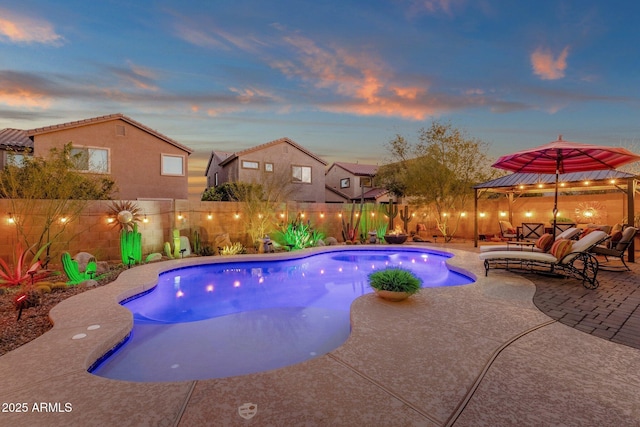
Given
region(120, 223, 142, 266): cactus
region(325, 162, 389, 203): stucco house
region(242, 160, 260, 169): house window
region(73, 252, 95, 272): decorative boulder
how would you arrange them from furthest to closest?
region(325, 162, 389, 203): stucco house
region(242, 160, 260, 169): house window
region(120, 223, 142, 266): cactus
region(73, 252, 95, 272): decorative boulder

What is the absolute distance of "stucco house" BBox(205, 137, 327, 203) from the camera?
20.5 meters

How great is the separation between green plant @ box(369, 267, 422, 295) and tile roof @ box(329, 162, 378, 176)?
2344cm

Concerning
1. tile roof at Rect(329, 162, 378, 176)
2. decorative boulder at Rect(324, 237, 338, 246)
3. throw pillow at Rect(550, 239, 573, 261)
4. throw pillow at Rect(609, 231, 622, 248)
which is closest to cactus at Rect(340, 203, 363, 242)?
decorative boulder at Rect(324, 237, 338, 246)

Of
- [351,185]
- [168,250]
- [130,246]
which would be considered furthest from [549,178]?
[351,185]

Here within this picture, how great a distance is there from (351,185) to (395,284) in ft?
78.3

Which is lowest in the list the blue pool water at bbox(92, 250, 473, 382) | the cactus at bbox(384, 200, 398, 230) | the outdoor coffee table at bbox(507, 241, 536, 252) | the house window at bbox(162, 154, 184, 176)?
the blue pool water at bbox(92, 250, 473, 382)

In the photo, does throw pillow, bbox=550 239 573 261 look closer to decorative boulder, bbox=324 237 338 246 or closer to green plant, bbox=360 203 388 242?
decorative boulder, bbox=324 237 338 246

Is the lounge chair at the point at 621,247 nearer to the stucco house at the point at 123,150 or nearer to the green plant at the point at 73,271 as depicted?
the green plant at the point at 73,271

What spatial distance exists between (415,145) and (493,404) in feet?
47.3

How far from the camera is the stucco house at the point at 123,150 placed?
45.7 feet

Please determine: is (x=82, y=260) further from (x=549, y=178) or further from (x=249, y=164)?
(x=549, y=178)

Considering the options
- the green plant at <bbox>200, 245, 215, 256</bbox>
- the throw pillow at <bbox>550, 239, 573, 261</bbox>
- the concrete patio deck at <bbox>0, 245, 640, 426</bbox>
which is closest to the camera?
the concrete patio deck at <bbox>0, 245, 640, 426</bbox>

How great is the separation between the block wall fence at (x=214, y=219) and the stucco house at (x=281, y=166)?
6.35 metres

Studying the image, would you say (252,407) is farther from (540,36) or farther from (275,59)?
(540,36)
